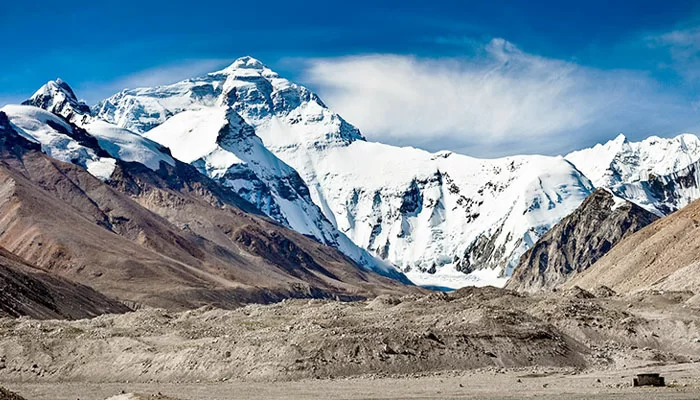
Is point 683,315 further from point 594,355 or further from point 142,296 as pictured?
point 142,296

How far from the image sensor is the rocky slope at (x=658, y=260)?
344ft

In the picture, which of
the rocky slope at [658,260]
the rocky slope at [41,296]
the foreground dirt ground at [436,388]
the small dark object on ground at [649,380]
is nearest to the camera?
the foreground dirt ground at [436,388]

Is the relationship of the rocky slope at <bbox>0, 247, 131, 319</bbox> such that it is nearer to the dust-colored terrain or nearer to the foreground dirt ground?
the dust-colored terrain

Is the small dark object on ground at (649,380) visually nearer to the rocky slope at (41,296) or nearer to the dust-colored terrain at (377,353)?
the dust-colored terrain at (377,353)

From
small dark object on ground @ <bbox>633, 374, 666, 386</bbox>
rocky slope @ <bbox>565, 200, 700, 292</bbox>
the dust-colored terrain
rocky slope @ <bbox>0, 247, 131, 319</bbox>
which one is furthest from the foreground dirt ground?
rocky slope @ <bbox>0, 247, 131, 319</bbox>

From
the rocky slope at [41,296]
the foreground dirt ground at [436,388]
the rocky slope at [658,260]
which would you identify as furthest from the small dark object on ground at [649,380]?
the rocky slope at [41,296]

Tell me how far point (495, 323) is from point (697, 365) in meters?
13.4

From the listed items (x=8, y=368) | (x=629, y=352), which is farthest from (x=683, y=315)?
(x=8, y=368)

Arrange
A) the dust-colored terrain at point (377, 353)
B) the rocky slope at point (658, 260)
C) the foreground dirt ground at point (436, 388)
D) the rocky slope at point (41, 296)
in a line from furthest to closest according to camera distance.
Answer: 1. the rocky slope at point (41, 296)
2. the rocky slope at point (658, 260)
3. the dust-colored terrain at point (377, 353)
4. the foreground dirt ground at point (436, 388)

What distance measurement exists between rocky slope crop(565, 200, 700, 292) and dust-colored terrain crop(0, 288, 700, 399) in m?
20.4

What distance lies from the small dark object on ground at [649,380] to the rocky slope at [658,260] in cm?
4500

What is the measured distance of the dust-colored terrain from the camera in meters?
59.5

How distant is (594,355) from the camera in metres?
71.2

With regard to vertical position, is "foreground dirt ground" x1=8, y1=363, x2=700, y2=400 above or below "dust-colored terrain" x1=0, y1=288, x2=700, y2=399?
below
